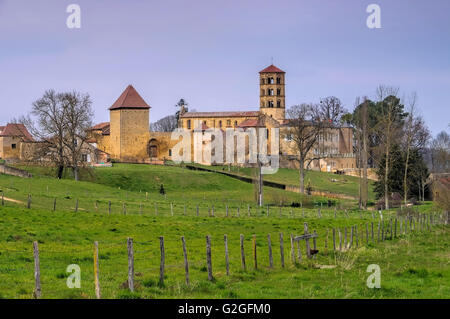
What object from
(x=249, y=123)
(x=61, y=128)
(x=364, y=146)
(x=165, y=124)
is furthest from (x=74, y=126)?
(x=165, y=124)

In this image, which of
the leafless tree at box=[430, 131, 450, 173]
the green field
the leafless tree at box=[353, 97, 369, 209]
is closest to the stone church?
the leafless tree at box=[430, 131, 450, 173]

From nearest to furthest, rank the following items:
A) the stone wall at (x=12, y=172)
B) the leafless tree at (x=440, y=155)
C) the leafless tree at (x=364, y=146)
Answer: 1. the leafless tree at (x=364, y=146)
2. the stone wall at (x=12, y=172)
3. the leafless tree at (x=440, y=155)

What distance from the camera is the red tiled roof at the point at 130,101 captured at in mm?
112438

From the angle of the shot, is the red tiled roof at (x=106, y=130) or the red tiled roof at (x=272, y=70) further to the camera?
the red tiled roof at (x=272, y=70)

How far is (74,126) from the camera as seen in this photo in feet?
250

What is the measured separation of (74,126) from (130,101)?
37171 millimetres

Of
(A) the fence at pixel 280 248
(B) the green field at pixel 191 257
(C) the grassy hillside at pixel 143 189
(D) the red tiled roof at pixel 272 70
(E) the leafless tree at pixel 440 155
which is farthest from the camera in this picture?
(D) the red tiled roof at pixel 272 70

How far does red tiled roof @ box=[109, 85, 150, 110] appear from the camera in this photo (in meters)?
112

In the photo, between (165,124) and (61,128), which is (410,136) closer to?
(61,128)

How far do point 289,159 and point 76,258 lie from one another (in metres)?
91.7

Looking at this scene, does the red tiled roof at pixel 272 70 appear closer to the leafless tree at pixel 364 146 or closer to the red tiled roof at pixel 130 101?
Answer: the red tiled roof at pixel 130 101

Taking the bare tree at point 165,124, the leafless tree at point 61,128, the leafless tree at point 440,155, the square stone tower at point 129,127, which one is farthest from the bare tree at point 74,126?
the bare tree at point 165,124

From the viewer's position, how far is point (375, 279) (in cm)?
2006

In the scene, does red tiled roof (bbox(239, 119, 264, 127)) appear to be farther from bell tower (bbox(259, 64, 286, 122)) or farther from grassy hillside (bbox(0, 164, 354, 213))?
grassy hillside (bbox(0, 164, 354, 213))
